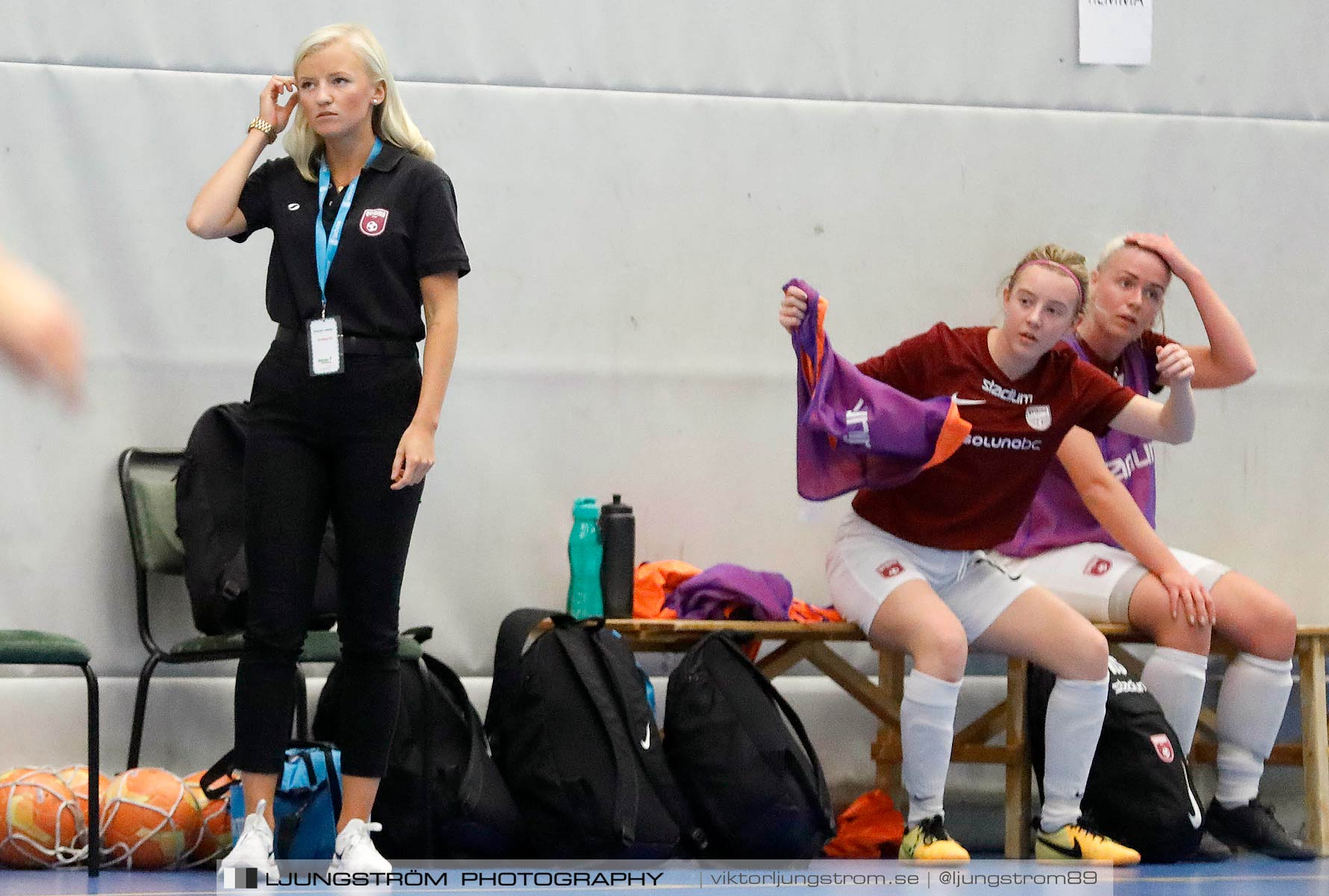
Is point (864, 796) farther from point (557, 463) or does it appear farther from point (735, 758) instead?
point (557, 463)

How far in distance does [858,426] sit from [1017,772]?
915 mm

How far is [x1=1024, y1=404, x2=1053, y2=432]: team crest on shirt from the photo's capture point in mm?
3279

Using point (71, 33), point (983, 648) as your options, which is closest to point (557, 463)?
point (983, 648)

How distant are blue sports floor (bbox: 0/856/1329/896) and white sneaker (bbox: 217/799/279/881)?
72 millimetres

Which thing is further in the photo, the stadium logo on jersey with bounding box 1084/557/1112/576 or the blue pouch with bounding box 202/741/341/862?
the stadium logo on jersey with bounding box 1084/557/1112/576

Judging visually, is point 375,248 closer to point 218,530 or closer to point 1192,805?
point 218,530

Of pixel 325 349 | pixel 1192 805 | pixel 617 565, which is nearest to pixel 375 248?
pixel 325 349

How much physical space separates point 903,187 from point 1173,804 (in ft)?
5.65

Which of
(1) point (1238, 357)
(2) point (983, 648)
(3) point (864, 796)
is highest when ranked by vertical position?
(1) point (1238, 357)

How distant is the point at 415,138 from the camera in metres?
2.76

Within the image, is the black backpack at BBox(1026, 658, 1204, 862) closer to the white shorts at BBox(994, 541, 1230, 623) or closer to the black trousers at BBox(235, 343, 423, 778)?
the white shorts at BBox(994, 541, 1230, 623)

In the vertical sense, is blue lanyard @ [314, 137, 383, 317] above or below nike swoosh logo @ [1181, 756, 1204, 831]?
above

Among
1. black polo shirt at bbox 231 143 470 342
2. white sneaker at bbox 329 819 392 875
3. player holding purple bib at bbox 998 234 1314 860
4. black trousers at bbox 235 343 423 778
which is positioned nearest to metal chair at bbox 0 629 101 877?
black trousers at bbox 235 343 423 778

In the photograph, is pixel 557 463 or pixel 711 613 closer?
pixel 711 613
